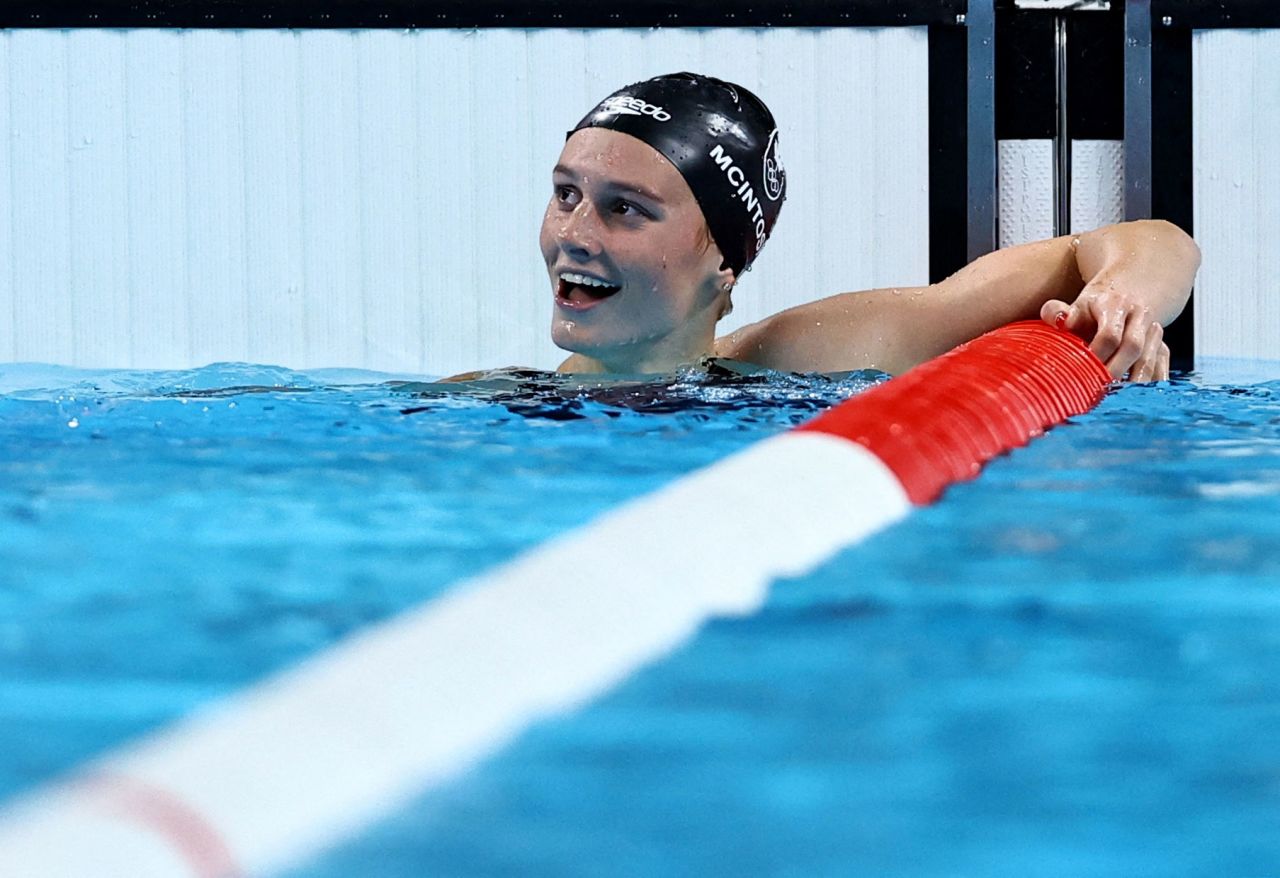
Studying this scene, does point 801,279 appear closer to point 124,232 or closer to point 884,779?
point 124,232

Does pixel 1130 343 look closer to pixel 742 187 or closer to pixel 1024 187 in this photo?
pixel 742 187

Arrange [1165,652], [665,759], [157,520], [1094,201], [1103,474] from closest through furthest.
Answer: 1. [665,759]
2. [1165,652]
3. [157,520]
4. [1103,474]
5. [1094,201]

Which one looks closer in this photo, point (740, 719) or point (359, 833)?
point (359, 833)

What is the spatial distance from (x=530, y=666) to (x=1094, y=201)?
12.8 feet

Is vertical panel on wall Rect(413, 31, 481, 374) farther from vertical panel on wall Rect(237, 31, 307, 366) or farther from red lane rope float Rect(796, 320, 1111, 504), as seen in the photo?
red lane rope float Rect(796, 320, 1111, 504)

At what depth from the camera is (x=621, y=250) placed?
9.21ft

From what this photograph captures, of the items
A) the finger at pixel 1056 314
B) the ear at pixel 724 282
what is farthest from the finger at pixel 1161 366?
the ear at pixel 724 282

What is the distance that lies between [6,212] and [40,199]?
11cm

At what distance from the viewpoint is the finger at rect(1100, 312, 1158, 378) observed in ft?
7.82

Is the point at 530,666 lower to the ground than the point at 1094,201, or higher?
lower

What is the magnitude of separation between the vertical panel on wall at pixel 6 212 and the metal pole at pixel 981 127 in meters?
2.84

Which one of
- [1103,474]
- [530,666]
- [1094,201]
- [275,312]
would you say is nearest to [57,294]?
[275,312]

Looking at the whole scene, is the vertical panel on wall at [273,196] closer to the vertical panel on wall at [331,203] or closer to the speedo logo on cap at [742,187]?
the vertical panel on wall at [331,203]

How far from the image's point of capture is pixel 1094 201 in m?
4.41
